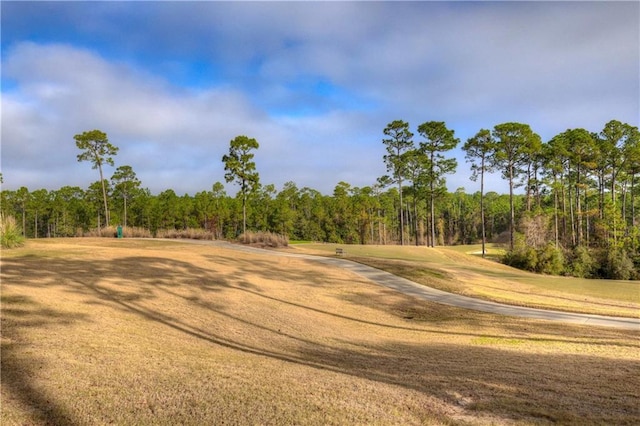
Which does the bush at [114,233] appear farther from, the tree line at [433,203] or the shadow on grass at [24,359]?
the shadow on grass at [24,359]

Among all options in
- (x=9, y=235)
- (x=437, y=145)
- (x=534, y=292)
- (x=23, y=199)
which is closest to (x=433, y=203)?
(x=437, y=145)

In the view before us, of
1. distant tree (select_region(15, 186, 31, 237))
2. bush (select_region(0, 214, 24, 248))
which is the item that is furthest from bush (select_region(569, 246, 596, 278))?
distant tree (select_region(15, 186, 31, 237))

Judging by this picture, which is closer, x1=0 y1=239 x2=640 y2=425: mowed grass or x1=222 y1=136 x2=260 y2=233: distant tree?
x1=0 y1=239 x2=640 y2=425: mowed grass

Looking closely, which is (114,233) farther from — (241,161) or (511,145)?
(511,145)

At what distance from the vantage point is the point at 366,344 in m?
6.93

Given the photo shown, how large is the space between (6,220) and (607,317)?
2092cm

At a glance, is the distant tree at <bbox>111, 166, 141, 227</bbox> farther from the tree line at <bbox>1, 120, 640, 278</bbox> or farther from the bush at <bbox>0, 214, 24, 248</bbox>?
the bush at <bbox>0, 214, 24, 248</bbox>

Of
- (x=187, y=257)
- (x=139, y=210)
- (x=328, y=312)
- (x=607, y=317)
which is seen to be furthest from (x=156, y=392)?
(x=139, y=210)

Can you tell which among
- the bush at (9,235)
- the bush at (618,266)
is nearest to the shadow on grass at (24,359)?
the bush at (9,235)

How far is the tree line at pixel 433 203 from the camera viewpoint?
3092 centimetres

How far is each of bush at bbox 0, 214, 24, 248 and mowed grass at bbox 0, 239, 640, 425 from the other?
9.70ft

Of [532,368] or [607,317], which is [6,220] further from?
[607,317]

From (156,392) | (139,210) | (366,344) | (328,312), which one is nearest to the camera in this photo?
(156,392)

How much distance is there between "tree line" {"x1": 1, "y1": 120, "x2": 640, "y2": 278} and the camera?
101 feet
